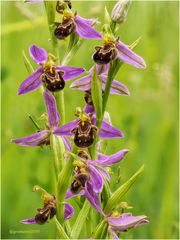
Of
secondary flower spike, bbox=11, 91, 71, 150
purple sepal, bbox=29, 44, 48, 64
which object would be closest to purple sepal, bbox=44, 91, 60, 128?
secondary flower spike, bbox=11, 91, 71, 150

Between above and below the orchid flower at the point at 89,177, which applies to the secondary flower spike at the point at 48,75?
above

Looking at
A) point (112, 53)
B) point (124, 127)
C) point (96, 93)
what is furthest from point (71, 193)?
point (124, 127)

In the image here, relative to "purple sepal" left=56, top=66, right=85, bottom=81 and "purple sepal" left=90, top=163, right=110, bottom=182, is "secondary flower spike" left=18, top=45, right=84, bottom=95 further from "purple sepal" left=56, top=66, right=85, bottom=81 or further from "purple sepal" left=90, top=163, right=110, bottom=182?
"purple sepal" left=90, top=163, right=110, bottom=182

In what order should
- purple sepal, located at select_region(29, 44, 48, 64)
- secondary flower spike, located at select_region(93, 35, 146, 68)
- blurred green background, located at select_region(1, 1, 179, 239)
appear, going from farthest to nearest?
blurred green background, located at select_region(1, 1, 179, 239), purple sepal, located at select_region(29, 44, 48, 64), secondary flower spike, located at select_region(93, 35, 146, 68)

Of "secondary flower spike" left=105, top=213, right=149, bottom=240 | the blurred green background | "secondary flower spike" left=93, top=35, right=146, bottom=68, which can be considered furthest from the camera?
the blurred green background

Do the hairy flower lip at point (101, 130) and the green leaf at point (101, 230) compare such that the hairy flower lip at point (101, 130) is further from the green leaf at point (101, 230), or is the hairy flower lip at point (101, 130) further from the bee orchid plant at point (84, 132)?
the green leaf at point (101, 230)

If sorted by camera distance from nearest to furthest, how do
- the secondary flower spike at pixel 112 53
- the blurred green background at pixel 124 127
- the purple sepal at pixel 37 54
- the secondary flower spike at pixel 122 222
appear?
1. the secondary flower spike at pixel 112 53
2. the secondary flower spike at pixel 122 222
3. the purple sepal at pixel 37 54
4. the blurred green background at pixel 124 127

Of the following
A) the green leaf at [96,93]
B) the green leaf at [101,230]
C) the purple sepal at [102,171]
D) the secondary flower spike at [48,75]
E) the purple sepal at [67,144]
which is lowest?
the green leaf at [101,230]

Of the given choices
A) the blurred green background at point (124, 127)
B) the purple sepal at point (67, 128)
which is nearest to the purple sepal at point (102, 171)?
the purple sepal at point (67, 128)
